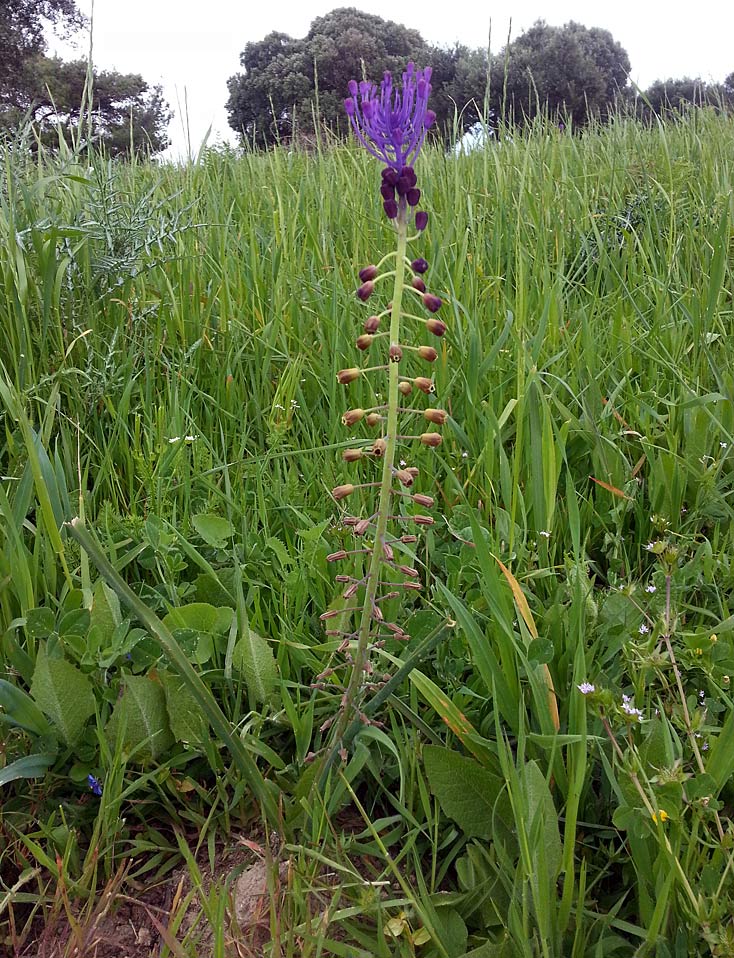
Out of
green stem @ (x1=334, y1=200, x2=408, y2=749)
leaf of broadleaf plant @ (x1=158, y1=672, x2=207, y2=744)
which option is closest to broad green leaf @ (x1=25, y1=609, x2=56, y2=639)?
leaf of broadleaf plant @ (x1=158, y1=672, x2=207, y2=744)

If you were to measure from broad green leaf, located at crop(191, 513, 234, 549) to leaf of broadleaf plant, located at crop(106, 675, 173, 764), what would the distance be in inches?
15.3

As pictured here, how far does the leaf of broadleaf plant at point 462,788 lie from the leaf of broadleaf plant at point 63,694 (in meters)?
0.62

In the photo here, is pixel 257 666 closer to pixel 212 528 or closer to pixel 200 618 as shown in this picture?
pixel 200 618

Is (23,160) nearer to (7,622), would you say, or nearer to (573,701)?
(7,622)

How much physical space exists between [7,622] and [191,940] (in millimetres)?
746

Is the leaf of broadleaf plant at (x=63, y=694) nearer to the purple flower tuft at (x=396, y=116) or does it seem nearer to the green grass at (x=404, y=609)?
the green grass at (x=404, y=609)

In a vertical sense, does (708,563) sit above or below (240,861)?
above

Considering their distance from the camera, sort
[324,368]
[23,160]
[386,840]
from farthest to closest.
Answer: [23,160]
[324,368]
[386,840]

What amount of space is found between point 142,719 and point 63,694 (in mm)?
149

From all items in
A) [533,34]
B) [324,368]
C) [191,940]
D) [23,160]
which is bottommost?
[191,940]

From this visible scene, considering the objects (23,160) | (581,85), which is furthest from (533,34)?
(23,160)

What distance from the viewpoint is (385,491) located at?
3.20ft

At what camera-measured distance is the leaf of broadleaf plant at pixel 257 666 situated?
1.33 m

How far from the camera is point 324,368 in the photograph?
88.2 inches
